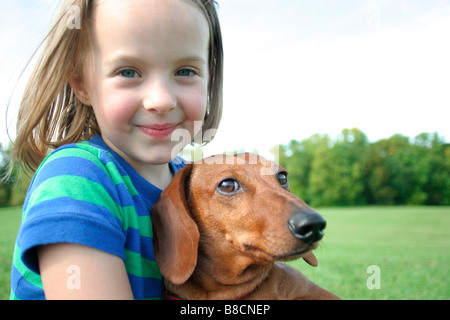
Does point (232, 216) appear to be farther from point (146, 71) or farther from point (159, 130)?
point (146, 71)

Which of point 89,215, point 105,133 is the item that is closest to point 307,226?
point 89,215

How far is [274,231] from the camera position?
152 cm

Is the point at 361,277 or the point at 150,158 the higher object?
the point at 150,158

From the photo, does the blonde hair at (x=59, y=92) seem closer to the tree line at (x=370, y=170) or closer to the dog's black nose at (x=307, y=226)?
the dog's black nose at (x=307, y=226)

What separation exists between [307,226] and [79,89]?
1.53m

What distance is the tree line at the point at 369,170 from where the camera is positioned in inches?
1425

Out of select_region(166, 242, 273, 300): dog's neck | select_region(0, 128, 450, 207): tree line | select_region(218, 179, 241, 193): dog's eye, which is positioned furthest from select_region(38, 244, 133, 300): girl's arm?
select_region(0, 128, 450, 207): tree line

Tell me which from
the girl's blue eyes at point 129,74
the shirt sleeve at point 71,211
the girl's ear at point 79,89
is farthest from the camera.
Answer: the girl's ear at point 79,89

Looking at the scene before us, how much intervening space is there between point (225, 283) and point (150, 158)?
76 cm

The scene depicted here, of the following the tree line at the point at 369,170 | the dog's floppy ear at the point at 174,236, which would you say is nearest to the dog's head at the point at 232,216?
the dog's floppy ear at the point at 174,236

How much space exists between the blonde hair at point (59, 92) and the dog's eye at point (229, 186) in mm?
958

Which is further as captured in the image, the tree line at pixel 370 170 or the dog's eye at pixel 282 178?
the tree line at pixel 370 170
